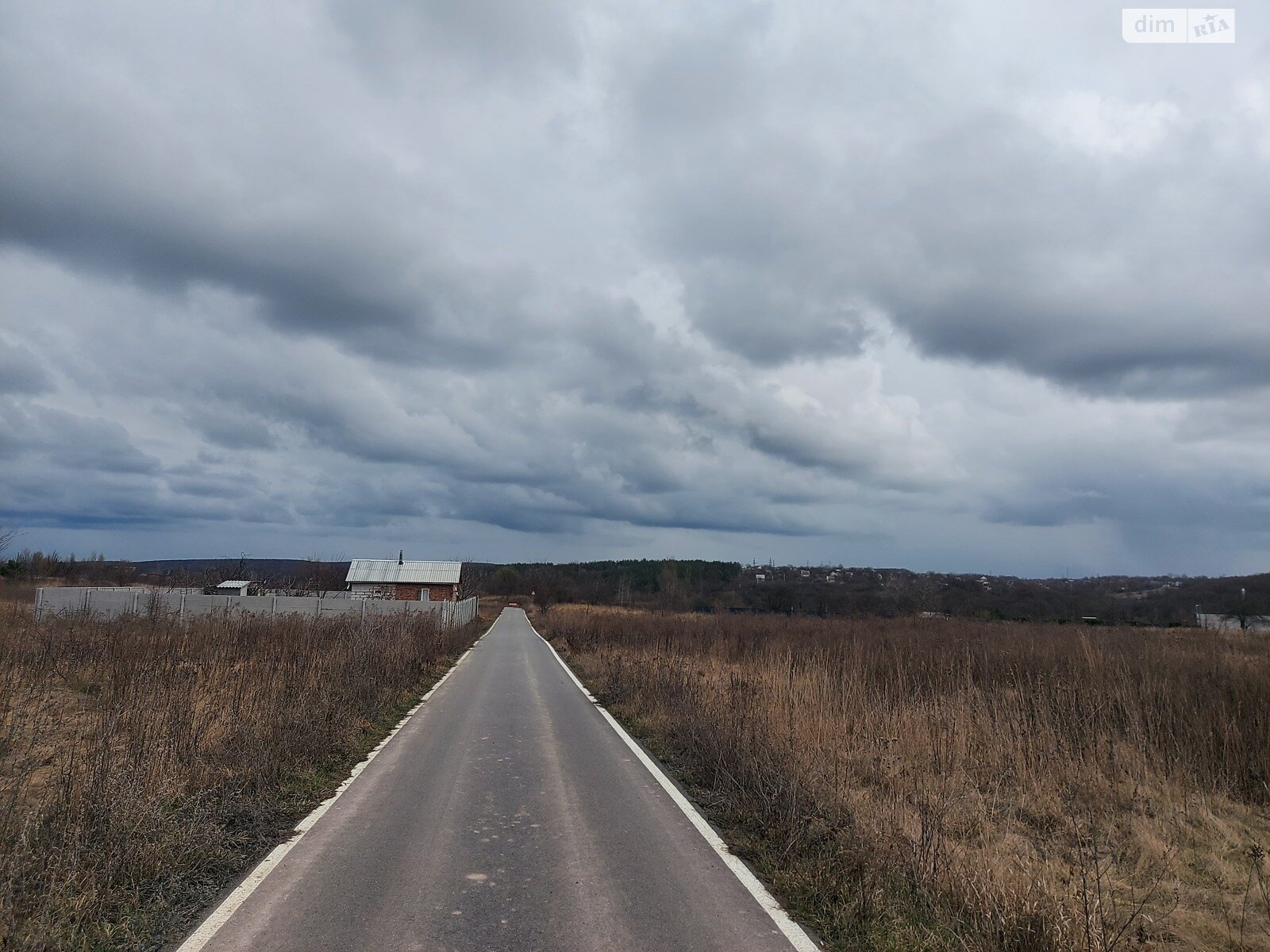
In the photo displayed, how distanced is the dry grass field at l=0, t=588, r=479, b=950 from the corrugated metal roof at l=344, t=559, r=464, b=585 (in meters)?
75.9

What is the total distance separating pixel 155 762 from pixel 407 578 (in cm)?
8775

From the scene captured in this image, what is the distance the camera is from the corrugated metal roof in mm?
91312

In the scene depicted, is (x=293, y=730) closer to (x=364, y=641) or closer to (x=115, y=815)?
(x=115, y=815)

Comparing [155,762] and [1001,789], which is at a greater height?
[155,762]

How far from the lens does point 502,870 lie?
6.08 m

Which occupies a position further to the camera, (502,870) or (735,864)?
(735,864)

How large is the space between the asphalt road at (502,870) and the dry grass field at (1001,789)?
2.38 ft

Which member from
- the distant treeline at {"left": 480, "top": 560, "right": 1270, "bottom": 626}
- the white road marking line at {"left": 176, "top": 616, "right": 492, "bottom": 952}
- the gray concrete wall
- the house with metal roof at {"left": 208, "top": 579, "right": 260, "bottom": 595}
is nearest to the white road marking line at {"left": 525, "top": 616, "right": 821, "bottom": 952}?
the white road marking line at {"left": 176, "top": 616, "right": 492, "bottom": 952}

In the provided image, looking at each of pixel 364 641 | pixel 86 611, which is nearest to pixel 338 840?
pixel 364 641

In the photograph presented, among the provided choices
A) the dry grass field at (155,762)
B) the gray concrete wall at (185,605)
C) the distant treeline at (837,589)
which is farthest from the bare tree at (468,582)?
the dry grass field at (155,762)

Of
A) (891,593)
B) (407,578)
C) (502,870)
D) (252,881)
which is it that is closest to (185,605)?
(252,881)

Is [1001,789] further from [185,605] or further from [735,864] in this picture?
[185,605]

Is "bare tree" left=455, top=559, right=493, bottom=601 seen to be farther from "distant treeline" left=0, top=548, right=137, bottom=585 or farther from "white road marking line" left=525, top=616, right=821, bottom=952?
"white road marking line" left=525, top=616, right=821, bottom=952

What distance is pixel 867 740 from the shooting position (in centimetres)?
1056
